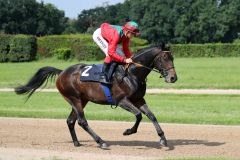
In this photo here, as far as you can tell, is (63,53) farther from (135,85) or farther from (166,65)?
(166,65)

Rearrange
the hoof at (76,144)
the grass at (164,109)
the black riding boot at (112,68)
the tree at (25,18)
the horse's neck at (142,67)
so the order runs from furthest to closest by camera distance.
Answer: the tree at (25,18) → the grass at (164,109) → the hoof at (76,144) → the black riding boot at (112,68) → the horse's neck at (142,67)

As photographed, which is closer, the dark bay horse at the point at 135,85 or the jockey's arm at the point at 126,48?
Result: the dark bay horse at the point at 135,85

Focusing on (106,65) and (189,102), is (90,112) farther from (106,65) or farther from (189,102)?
(106,65)

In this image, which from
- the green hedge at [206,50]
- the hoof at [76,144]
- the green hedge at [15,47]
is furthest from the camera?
the green hedge at [206,50]

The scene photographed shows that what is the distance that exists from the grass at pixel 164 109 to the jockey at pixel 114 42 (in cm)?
459

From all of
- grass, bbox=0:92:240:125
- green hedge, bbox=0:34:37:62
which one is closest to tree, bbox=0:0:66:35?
green hedge, bbox=0:34:37:62

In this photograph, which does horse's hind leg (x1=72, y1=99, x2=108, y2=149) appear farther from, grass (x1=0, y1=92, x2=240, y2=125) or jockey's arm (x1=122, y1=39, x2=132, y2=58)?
grass (x1=0, y1=92, x2=240, y2=125)

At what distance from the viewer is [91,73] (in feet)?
37.3

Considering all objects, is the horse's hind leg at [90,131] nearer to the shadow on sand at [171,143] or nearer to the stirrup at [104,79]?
the shadow on sand at [171,143]

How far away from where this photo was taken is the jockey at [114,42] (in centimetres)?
1077

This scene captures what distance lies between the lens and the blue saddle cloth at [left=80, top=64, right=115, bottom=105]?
1106cm

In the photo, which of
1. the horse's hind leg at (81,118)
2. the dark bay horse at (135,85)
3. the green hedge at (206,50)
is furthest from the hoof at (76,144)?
the green hedge at (206,50)

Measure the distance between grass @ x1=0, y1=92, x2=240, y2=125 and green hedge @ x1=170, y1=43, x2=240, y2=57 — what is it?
148 feet

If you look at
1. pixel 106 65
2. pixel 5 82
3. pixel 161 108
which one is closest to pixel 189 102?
pixel 161 108
